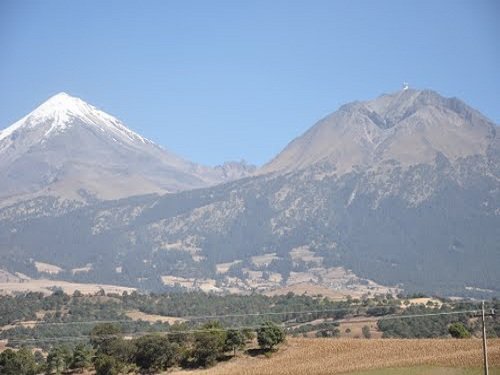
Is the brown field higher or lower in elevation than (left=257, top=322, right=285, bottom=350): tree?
lower

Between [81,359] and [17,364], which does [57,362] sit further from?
[17,364]

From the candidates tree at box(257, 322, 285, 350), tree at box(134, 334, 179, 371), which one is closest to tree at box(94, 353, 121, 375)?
tree at box(134, 334, 179, 371)

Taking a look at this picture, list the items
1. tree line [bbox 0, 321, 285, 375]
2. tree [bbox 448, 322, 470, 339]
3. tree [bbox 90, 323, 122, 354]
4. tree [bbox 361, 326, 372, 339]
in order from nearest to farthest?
tree line [bbox 0, 321, 285, 375] → tree [bbox 90, 323, 122, 354] → tree [bbox 448, 322, 470, 339] → tree [bbox 361, 326, 372, 339]

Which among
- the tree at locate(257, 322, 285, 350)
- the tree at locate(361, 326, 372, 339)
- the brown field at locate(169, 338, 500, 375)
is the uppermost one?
the tree at locate(257, 322, 285, 350)

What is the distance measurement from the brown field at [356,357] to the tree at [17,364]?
72.5ft

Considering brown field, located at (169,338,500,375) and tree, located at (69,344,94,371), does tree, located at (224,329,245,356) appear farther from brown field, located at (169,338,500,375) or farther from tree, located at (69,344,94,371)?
tree, located at (69,344,94,371)

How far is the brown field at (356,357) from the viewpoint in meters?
96.9

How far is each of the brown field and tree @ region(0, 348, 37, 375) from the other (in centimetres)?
2208

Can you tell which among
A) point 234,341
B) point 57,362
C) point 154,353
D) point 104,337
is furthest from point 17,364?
point 234,341

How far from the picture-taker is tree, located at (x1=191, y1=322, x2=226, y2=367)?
11581 cm

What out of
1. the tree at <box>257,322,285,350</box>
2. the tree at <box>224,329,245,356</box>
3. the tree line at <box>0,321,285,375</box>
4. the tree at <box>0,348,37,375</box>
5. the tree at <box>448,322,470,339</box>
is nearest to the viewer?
the tree at <box>257,322,285,350</box>

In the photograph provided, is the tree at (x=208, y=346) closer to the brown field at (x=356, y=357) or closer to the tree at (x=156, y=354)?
the brown field at (x=356, y=357)

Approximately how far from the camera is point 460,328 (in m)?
128

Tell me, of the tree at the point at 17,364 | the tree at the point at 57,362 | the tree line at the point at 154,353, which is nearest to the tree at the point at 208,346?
the tree line at the point at 154,353
